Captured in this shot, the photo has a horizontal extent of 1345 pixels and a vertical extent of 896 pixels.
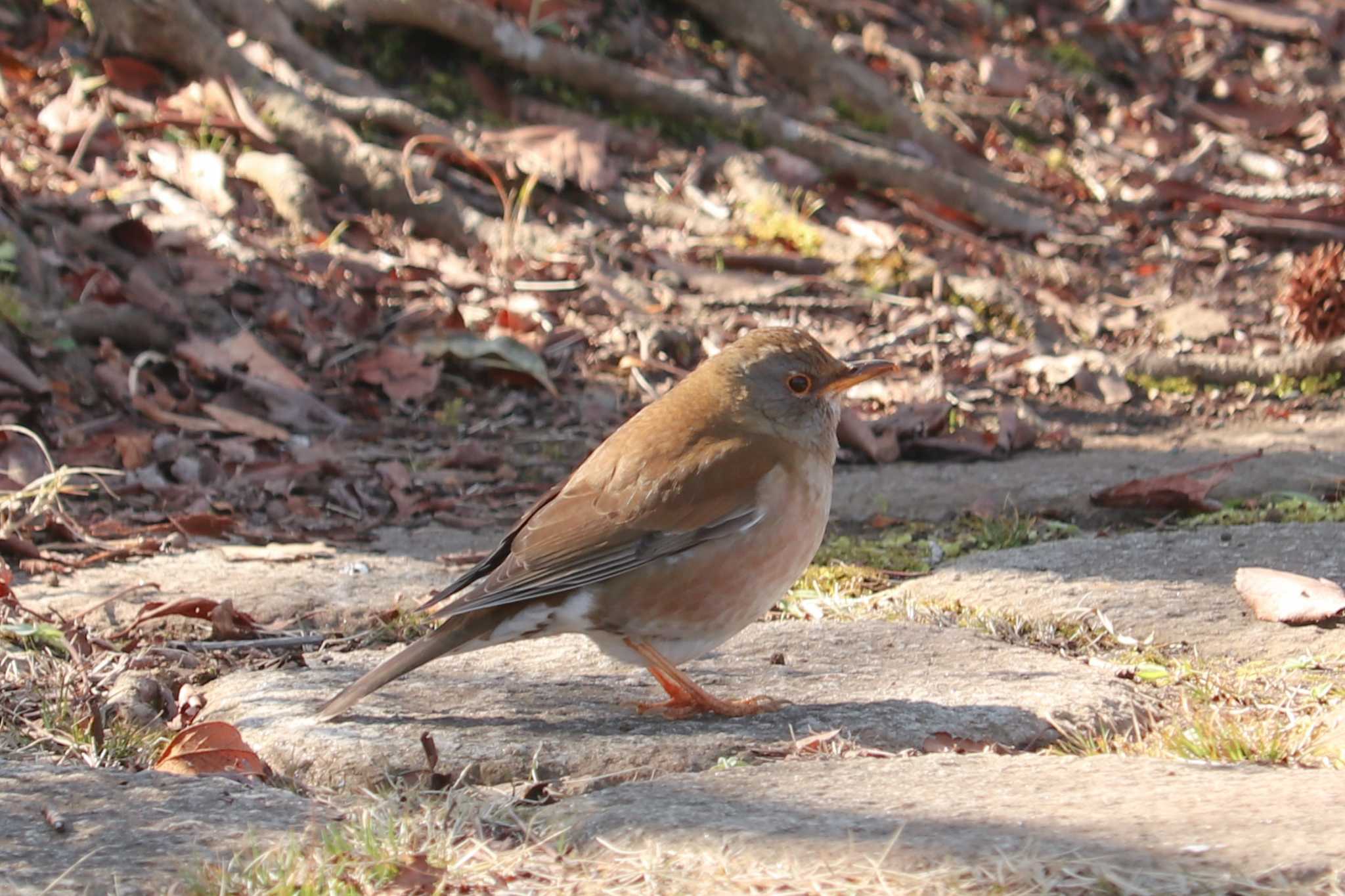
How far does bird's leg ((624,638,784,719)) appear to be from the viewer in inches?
149

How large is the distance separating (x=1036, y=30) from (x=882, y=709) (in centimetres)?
987

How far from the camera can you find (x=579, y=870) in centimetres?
267

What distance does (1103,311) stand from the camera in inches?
334

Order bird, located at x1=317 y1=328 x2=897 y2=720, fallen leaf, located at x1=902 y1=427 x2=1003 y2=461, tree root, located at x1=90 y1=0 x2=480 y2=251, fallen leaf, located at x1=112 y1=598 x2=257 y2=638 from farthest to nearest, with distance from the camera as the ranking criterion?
1. tree root, located at x1=90 y1=0 x2=480 y2=251
2. fallen leaf, located at x1=902 y1=427 x2=1003 y2=461
3. fallen leaf, located at x1=112 y1=598 x2=257 y2=638
4. bird, located at x1=317 y1=328 x2=897 y2=720

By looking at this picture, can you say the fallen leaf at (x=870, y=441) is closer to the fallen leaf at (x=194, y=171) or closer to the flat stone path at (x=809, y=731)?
the flat stone path at (x=809, y=731)

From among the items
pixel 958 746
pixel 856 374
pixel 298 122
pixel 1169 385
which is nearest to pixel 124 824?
pixel 958 746

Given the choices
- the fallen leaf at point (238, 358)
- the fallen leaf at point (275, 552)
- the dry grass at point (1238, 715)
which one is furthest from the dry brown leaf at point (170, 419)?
the dry grass at point (1238, 715)

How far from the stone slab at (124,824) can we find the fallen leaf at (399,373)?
389 cm

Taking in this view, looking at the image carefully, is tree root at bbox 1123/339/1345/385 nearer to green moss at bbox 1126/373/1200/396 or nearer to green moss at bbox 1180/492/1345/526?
green moss at bbox 1126/373/1200/396

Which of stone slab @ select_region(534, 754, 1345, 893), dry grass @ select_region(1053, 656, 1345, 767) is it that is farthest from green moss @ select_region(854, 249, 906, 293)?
stone slab @ select_region(534, 754, 1345, 893)

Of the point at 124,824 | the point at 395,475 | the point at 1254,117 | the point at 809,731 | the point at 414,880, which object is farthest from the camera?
the point at 1254,117

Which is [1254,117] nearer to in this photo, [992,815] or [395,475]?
[395,475]

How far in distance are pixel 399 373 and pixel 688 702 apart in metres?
3.71

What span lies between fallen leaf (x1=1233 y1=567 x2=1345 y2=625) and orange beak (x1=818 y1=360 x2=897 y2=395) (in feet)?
3.72
